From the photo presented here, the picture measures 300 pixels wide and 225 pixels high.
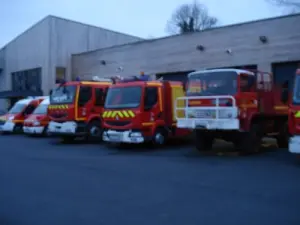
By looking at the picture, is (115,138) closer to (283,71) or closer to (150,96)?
(150,96)

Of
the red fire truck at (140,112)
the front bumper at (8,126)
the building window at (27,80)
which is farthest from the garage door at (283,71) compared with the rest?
the building window at (27,80)

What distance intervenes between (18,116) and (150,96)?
1124 cm

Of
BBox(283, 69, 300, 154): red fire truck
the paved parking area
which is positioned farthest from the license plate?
BBox(283, 69, 300, 154): red fire truck

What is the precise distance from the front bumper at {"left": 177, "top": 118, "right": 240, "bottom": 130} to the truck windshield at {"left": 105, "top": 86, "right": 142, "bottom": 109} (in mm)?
2111

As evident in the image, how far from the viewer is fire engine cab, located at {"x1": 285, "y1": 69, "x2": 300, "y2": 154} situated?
9045 millimetres

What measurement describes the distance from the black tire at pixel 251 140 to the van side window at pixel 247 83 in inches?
45.7

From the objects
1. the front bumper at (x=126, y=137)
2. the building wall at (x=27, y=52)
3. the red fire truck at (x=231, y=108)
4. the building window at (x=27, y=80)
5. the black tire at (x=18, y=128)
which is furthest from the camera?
the building window at (x=27, y=80)

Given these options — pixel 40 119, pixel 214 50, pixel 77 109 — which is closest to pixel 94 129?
pixel 77 109

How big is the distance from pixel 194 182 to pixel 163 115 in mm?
5983

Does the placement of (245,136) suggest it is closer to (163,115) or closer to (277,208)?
(163,115)

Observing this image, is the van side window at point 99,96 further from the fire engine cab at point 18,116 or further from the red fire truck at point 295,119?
the red fire truck at point 295,119

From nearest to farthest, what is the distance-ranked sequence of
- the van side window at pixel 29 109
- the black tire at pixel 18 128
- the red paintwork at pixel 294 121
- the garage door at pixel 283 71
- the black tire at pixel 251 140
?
the red paintwork at pixel 294 121, the black tire at pixel 251 140, the garage door at pixel 283 71, the black tire at pixel 18 128, the van side window at pixel 29 109

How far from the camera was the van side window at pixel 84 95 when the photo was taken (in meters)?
15.2

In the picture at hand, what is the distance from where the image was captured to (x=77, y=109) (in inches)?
592
